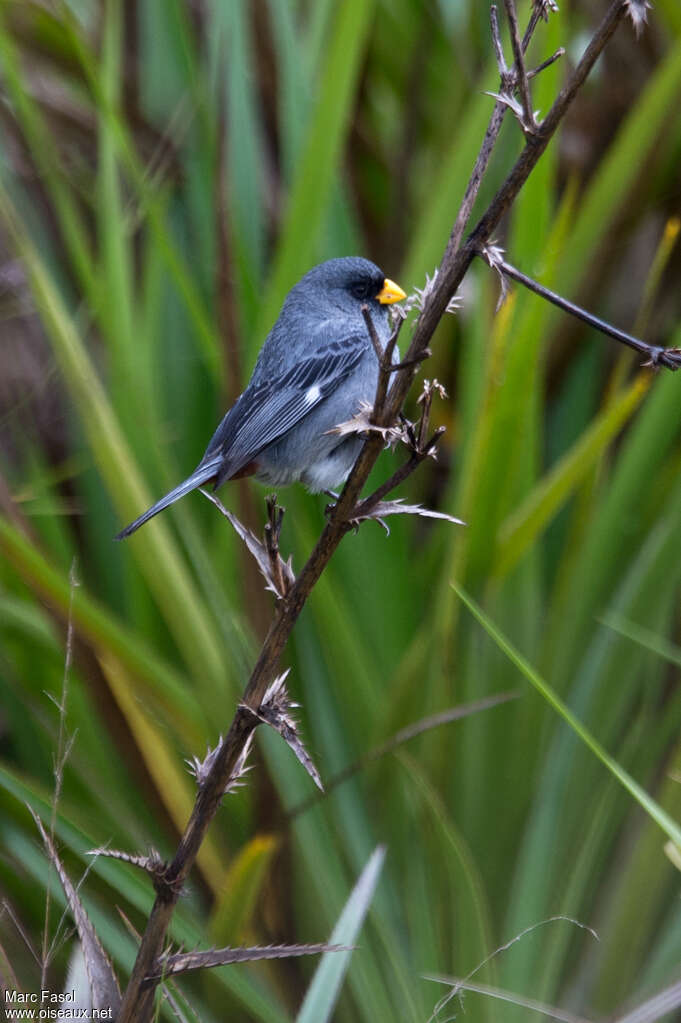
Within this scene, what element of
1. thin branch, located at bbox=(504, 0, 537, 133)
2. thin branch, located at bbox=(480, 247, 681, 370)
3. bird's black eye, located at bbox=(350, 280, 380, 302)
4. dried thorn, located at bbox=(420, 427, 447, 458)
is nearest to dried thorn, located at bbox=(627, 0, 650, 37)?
thin branch, located at bbox=(504, 0, 537, 133)

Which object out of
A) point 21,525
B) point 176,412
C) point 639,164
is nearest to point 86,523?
point 176,412

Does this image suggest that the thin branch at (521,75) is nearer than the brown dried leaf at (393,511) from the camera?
Yes

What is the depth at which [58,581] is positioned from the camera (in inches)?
82.7

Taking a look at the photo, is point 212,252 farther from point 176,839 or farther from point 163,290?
point 176,839

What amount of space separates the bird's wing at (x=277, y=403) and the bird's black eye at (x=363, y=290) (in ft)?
0.41

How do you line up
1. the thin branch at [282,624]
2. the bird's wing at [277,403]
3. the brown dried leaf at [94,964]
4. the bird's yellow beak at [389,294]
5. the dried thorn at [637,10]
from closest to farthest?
the dried thorn at [637,10] < the thin branch at [282,624] < the brown dried leaf at [94,964] < the bird's wing at [277,403] < the bird's yellow beak at [389,294]

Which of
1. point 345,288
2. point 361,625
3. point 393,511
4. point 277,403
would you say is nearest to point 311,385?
point 277,403

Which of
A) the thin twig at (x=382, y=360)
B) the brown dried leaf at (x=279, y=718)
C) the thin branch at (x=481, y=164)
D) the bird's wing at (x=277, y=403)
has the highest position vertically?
the thin branch at (x=481, y=164)

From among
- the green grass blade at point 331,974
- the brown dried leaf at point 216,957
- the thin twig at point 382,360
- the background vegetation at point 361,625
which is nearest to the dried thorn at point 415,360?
the thin twig at point 382,360

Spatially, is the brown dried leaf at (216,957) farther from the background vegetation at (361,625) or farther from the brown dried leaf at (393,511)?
the background vegetation at (361,625)

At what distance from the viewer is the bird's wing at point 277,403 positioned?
1.81m

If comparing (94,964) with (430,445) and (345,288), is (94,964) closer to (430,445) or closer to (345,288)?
(430,445)

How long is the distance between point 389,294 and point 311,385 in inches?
10.0

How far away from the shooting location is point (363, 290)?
2113mm
